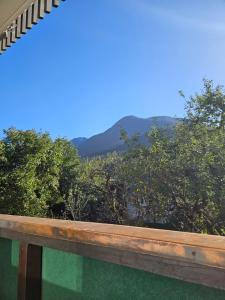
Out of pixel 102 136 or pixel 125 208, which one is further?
pixel 102 136

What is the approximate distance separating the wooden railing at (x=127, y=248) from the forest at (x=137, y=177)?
562cm

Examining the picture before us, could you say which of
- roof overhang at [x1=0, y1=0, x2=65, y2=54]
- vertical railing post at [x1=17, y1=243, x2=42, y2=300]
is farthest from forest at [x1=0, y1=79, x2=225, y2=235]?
vertical railing post at [x1=17, y1=243, x2=42, y2=300]

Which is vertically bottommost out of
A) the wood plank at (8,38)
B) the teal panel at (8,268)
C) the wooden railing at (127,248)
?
the teal panel at (8,268)

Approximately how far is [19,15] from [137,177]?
6178 mm

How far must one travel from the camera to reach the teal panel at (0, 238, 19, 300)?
190 centimetres

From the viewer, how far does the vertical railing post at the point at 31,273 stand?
1706mm

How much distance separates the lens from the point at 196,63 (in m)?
12.3

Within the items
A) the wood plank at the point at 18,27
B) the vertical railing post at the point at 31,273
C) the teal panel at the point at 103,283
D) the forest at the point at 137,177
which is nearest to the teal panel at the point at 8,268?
the vertical railing post at the point at 31,273

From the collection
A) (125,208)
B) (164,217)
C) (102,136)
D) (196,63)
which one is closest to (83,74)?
(196,63)

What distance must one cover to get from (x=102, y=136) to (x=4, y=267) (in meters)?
47.5

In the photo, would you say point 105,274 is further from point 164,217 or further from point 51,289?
point 164,217

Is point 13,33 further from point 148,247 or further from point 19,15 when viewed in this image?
point 148,247

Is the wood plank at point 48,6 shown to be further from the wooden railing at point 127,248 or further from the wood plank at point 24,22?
the wooden railing at point 127,248

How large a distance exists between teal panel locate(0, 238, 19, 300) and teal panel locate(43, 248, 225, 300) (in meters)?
0.27
